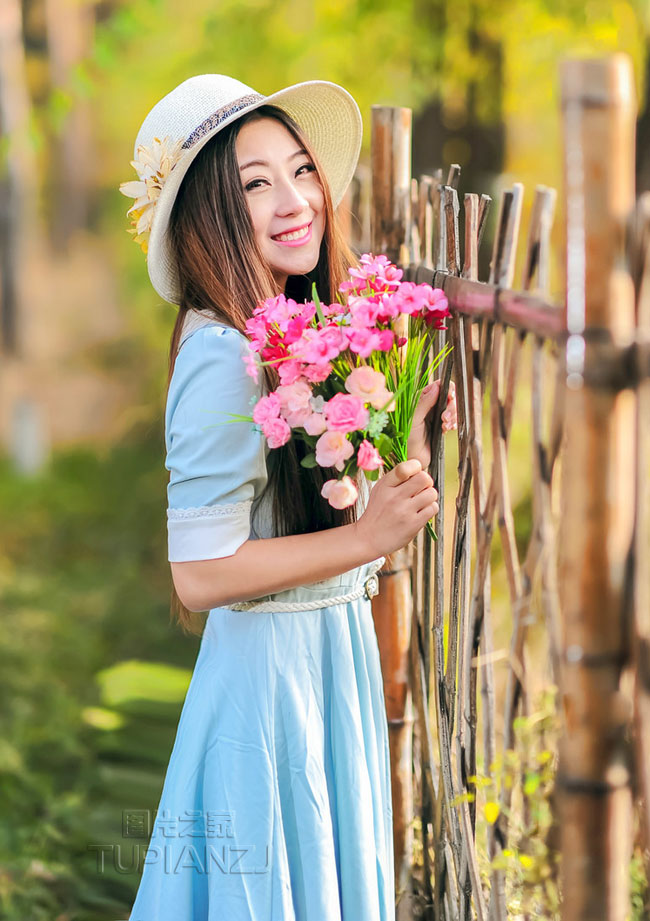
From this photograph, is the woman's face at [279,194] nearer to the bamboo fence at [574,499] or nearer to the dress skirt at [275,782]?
the bamboo fence at [574,499]

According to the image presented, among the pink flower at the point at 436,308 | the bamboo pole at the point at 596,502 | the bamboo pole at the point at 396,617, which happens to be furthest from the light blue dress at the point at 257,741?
the bamboo pole at the point at 596,502

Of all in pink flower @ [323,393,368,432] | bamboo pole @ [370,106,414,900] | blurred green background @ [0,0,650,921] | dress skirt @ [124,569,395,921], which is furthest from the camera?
blurred green background @ [0,0,650,921]

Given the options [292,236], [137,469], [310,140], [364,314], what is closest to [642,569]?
[364,314]

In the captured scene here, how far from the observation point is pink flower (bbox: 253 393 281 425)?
1547mm

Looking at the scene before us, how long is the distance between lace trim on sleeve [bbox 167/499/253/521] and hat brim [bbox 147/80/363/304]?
0.50m

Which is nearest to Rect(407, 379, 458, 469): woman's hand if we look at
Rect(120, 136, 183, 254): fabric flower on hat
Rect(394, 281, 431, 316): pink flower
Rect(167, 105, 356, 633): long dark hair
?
Rect(167, 105, 356, 633): long dark hair

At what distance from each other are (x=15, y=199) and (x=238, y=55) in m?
7.53

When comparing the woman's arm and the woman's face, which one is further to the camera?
the woman's face

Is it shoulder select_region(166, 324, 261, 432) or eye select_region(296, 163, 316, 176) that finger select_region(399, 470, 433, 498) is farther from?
eye select_region(296, 163, 316, 176)

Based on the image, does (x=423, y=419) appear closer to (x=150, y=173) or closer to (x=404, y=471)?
(x=404, y=471)

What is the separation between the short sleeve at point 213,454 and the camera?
5.38 ft

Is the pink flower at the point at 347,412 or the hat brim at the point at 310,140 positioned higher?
the hat brim at the point at 310,140

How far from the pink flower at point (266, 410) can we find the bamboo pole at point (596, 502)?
49cm

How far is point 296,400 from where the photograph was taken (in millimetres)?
1547
